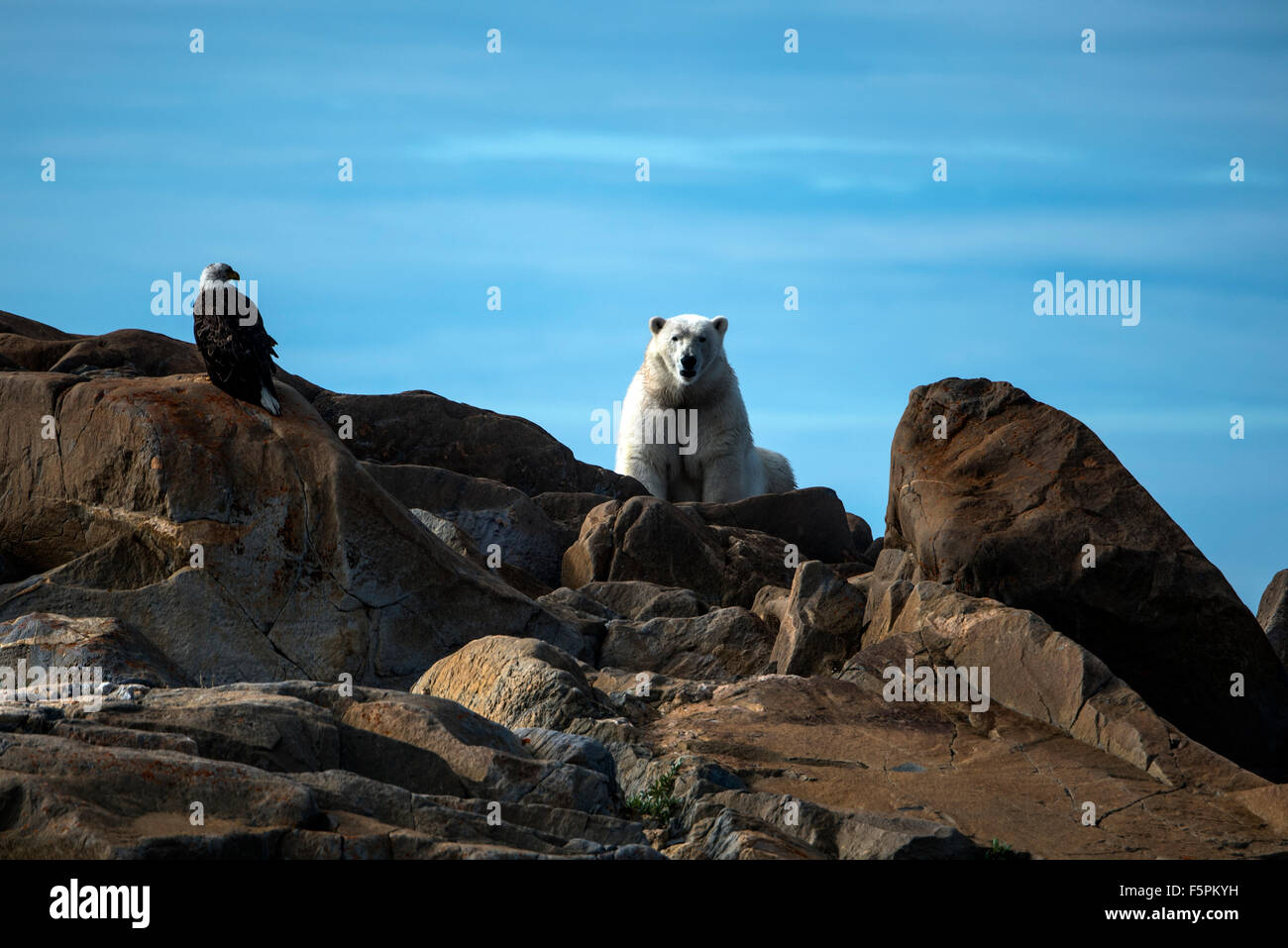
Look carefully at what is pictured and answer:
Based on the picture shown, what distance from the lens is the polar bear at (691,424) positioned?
20516 mm

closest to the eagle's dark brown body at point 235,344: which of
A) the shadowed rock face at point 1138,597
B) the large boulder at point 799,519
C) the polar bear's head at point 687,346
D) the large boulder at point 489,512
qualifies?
the large boulder at point 489,512

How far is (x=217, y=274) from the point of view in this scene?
1064 cm

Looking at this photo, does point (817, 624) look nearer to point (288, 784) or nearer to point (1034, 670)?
point (1034, 670)

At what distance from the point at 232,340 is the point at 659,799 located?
5269mm

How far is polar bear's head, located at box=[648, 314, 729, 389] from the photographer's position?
19.7 metres

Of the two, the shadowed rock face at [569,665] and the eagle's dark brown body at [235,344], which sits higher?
the eagle's dark brown body at [235,344]

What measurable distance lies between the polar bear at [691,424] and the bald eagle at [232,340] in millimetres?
10280

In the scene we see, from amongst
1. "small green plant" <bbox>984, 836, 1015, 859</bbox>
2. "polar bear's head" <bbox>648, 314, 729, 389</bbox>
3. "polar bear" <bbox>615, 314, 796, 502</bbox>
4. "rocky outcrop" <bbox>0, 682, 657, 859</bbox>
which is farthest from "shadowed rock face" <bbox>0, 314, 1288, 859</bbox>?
"polar bear" <bbox>615, 314, 796, 502</bbox>

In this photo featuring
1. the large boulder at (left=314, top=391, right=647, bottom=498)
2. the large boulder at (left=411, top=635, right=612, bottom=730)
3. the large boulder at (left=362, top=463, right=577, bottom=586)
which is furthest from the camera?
the large boulder at (left=314, top=391, right=647, bottom=498)

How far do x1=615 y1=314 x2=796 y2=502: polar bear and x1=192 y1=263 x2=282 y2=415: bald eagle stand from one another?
405 inches

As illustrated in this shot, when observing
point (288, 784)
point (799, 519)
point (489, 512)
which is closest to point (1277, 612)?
point (799, 519)

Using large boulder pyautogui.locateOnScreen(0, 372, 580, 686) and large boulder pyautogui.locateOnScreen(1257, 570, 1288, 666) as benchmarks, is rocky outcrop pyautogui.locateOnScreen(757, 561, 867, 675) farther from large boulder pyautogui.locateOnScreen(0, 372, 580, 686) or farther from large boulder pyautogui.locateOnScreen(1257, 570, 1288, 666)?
large boulder pyautogui.locateOnScreen(1257, 570, 1288, 666)

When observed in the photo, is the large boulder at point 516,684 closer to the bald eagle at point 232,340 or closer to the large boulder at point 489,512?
the bald eagle at point 232,340
